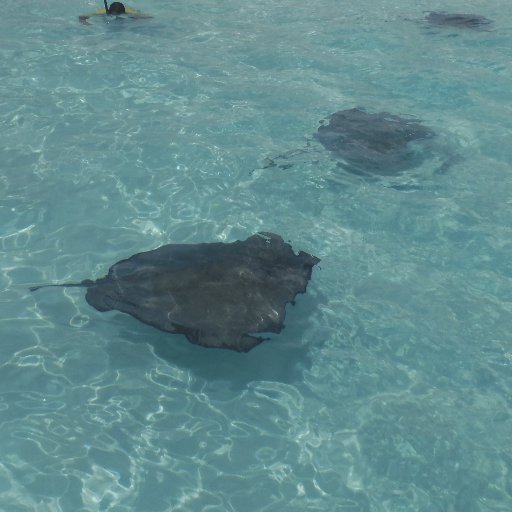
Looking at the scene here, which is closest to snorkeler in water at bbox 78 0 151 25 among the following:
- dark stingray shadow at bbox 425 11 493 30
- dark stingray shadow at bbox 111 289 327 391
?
dark stingray shadow at bbox 425 11 493 30

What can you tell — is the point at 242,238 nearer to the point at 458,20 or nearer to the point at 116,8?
the point at 116,8

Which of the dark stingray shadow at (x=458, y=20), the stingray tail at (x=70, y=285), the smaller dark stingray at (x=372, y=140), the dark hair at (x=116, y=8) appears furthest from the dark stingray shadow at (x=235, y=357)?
the dark stingray shadow at (x=458, y=20)

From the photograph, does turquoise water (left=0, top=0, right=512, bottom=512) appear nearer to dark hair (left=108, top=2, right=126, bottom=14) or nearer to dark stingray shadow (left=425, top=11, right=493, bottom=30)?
dark hair (left=108, top=2, right=126, bottom=14)

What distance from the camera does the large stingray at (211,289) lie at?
19.1 ft

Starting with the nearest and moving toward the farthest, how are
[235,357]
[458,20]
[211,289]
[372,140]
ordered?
[211,289] → [235,357] → [372,140] → [458,20]

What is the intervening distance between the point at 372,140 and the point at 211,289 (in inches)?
186

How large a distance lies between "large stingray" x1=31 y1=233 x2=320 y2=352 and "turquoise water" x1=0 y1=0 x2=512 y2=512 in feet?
1.69

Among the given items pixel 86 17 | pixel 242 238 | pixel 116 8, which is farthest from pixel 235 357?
pixel 86 17

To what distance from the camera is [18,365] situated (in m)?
6.25

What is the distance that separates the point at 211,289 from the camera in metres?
6.19

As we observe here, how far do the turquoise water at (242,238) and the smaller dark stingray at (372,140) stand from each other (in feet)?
0.88

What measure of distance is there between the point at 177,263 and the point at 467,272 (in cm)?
355

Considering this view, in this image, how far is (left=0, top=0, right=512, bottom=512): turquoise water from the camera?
544cm

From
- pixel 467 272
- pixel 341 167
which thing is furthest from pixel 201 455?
pixel 341 167
